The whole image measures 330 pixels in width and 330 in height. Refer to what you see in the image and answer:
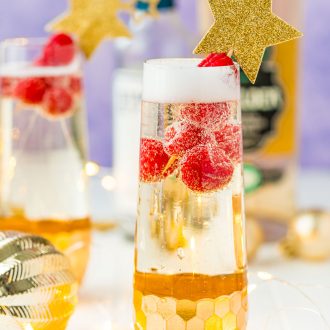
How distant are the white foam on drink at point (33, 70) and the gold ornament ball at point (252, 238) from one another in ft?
0.89

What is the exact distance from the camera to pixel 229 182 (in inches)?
26.8

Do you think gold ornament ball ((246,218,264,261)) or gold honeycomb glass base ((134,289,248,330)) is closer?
gold honeycomb glass base ((134,289,248,330))

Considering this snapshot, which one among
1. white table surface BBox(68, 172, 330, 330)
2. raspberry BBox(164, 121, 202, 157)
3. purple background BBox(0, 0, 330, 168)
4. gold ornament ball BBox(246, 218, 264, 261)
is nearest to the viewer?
raspberry BBox(164, 121, 202, 157)

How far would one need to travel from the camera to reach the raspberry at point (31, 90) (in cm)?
84

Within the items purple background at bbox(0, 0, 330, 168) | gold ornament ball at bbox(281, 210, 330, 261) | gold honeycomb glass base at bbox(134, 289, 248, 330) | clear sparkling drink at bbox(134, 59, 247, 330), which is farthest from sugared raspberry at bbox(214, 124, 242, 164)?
purple background at bbox(0, 0, 330, 168)

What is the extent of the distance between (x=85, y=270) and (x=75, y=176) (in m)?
0.10

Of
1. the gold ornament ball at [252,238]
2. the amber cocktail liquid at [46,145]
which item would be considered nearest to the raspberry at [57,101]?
the amber cocktail liquid at [46,145]

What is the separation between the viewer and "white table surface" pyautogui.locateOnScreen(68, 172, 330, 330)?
2.69ft

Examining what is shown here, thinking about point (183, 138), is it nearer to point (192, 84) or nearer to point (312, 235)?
point (192, 84)

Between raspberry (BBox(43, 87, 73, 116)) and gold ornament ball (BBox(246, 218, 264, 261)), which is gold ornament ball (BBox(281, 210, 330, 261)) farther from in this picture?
raspberry (BBox(43, 87, 73, 116))

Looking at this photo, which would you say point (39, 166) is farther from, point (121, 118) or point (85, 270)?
point (121, 118)

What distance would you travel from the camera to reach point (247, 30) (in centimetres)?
68

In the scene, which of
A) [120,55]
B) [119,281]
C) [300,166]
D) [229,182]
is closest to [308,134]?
[300,166]

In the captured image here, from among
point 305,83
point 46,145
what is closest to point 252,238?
point 46,145
